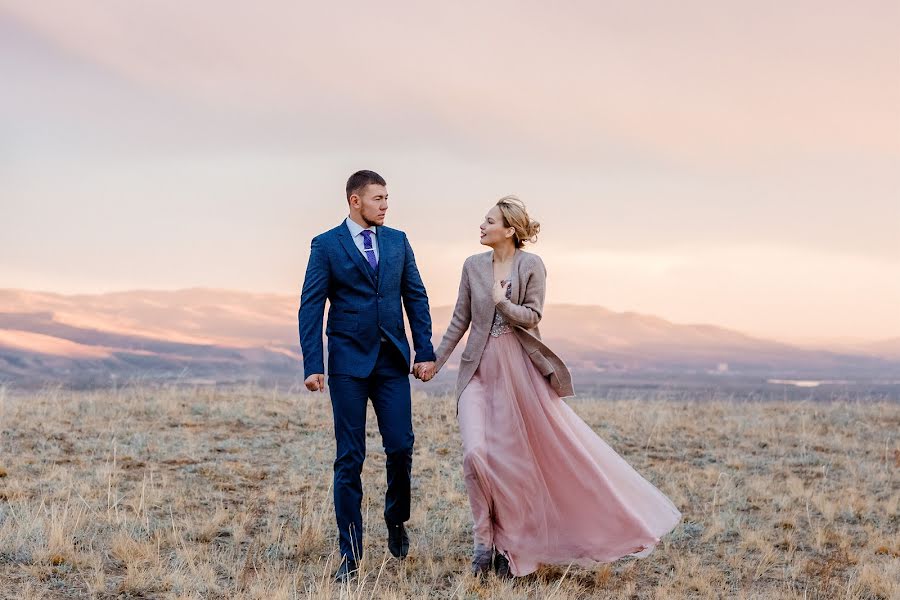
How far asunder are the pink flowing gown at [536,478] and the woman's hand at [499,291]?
0.22 metres

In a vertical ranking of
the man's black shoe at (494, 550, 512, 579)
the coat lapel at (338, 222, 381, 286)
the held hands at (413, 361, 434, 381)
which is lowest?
the man's black shoe at (494, 550, 512, 579)

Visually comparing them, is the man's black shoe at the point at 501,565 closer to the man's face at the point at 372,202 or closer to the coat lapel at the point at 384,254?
the coat lapel at the point at 384,254

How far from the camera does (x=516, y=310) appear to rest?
20.3 feet

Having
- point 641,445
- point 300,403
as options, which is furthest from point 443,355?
point 300,403

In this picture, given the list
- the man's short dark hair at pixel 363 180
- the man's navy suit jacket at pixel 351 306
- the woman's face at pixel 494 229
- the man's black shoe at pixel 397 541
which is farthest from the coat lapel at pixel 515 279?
the man's black shoe at pixel 397 541

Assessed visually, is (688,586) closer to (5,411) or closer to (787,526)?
(787,526)

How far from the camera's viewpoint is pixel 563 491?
638cm

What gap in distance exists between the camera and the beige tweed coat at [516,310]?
6.32 m

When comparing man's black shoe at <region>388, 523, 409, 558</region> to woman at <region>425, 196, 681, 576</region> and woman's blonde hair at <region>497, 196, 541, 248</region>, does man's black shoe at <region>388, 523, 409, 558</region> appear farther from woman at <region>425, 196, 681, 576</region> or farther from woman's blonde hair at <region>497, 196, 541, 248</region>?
woman's blonde hair at <region>497, 196, 541, 248</region>

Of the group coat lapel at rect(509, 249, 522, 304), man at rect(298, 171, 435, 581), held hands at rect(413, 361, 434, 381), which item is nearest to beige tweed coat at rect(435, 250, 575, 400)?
coat lapel at rect(509, 249, 522, 304)

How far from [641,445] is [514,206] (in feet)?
22.0

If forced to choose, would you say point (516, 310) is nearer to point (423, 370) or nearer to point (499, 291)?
point (499, 291)

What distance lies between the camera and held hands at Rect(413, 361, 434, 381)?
20.2ft

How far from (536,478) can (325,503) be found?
2480mm
